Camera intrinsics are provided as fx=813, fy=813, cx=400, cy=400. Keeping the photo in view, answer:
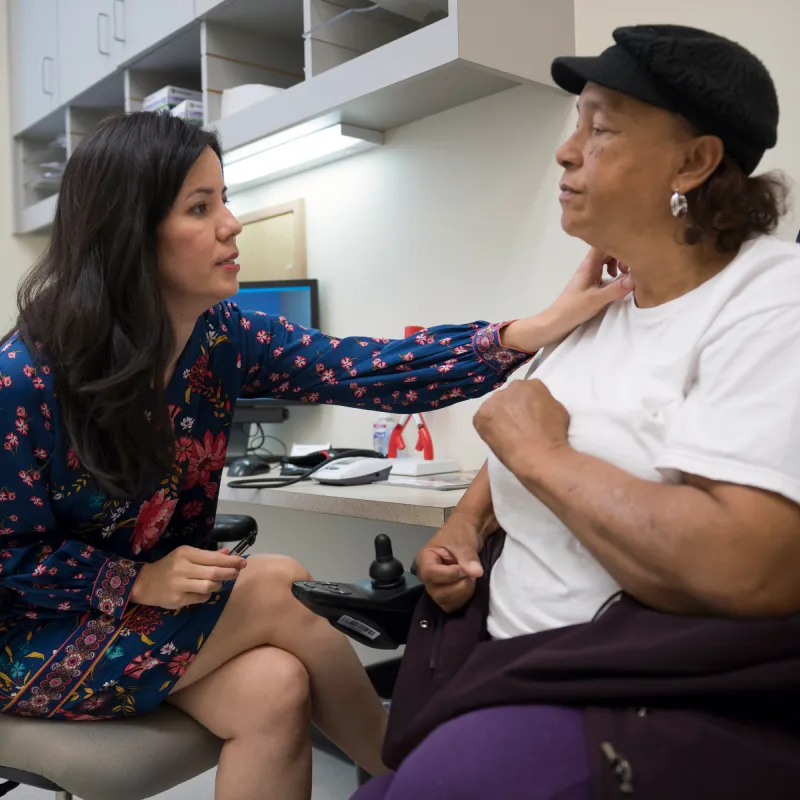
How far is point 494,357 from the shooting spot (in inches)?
53.7

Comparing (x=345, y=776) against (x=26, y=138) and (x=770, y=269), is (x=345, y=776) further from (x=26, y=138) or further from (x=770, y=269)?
(x=26, y=138)

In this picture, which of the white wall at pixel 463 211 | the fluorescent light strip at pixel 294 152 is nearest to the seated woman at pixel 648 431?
the white wall at pixel 463 211

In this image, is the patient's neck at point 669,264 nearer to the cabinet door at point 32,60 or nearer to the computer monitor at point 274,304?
the computer monitor at point 274,304

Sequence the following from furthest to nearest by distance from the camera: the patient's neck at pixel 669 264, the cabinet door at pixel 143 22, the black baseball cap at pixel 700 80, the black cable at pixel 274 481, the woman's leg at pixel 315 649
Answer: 1. the cabinet door at pixel 143 22
2. the black cable at pixel 274 481
3. the woman's leg at pixel 315 649
4. the patient's neck at pixel 669 264
5. the black baseball cap at pixel 700 80

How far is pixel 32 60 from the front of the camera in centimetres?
351

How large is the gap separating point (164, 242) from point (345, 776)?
5.27ft

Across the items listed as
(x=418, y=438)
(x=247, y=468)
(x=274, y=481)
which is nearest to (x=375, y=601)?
(x=274, y=481)

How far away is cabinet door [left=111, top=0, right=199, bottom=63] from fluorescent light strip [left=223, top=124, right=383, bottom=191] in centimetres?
47

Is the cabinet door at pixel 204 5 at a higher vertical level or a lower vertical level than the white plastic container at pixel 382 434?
higher

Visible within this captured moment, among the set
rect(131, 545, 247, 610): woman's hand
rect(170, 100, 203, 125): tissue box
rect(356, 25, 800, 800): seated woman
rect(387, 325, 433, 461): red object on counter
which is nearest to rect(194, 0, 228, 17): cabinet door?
rect(170, 100, 203, 125): tissue box

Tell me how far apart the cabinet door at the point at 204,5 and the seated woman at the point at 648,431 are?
5.66ft

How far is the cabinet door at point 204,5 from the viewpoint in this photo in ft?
7.87

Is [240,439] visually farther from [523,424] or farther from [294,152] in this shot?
[523,424]

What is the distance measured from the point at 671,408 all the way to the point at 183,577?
0.69m
